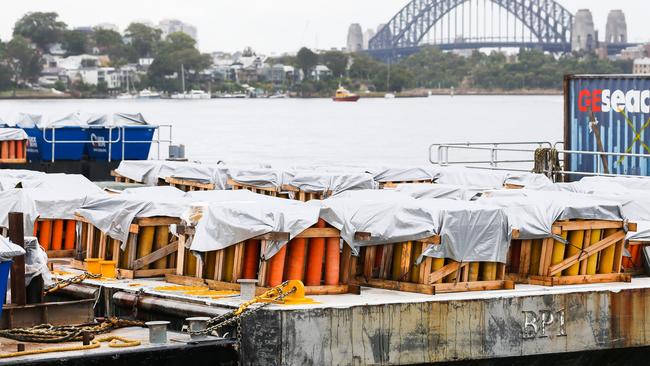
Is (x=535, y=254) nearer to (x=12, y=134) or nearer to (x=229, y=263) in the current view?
(x=229, y=263)

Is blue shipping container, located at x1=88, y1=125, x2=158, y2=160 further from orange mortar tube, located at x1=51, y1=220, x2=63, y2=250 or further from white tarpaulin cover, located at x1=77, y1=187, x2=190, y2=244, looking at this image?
white tarpaulin cover, located at x1=77, y1=187, x2=190, y2=244

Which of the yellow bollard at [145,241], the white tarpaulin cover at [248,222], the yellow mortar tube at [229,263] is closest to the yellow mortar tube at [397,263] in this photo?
the white tarpaulin cover at [248,222]

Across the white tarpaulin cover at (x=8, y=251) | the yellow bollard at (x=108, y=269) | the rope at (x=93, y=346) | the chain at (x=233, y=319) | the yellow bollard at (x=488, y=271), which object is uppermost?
the white tarpaulin cover at (x=8, y=251)

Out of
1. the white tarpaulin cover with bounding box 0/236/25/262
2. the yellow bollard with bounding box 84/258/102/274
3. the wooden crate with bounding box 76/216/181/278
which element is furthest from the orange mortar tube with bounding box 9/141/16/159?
the white tarpaulin cover with bounding box 0/236/25/262

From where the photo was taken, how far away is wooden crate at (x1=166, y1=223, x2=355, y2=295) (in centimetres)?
1628

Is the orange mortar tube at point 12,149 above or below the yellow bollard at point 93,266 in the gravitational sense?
above

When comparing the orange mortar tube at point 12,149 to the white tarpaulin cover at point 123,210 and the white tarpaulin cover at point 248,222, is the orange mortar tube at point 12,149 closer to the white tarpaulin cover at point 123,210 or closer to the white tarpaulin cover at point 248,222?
the white tarpaulin cover at point 123,210

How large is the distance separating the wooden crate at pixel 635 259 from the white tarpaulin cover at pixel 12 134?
61.5 feet

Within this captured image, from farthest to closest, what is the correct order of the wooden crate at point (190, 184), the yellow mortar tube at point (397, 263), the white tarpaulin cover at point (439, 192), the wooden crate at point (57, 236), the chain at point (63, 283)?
1. the wooden crate at point (190, 184)
2. the white tarpaulin cover at point (439, 192)
3. the wooden crate at point (57, 236)
4. the chain at point (63, 283)
5. the yellow mortar tube at point (397, 263)

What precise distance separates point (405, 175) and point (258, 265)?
10.3 meters

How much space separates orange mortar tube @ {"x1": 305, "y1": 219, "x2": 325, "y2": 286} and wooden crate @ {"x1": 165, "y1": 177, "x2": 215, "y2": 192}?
9.31 meters

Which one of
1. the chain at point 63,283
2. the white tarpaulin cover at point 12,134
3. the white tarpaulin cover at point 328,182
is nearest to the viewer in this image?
the chain at point 63,283

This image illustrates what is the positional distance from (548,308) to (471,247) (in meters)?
1.19

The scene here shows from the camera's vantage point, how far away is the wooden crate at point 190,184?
2584 centimetres
